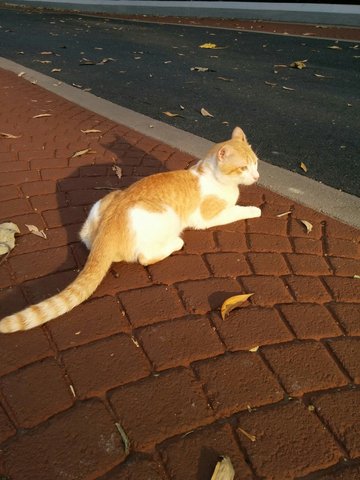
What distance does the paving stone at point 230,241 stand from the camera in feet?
10.6

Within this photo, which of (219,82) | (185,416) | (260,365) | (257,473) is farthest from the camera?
(219,82)

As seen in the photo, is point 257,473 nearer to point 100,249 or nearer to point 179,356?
point 179,356

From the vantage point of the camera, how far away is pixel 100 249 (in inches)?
104

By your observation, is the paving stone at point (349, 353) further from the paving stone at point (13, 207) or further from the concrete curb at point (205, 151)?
the paving stone at point (13, 207)

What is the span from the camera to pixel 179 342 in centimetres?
238

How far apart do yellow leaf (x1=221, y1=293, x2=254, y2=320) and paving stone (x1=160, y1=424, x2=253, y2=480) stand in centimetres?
77

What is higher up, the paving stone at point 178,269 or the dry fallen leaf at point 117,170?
the dry fallen leaf at point 117,170

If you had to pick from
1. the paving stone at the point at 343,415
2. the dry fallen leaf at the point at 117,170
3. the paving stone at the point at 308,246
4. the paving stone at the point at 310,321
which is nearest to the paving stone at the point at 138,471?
the paving stone at the point at 343,415

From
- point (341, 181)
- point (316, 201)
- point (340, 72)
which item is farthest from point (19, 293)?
point (340, 72)

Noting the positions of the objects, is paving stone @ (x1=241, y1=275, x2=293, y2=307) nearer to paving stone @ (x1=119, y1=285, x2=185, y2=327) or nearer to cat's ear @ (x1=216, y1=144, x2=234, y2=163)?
paving stone @ (x1=119, y1=285, x2=185, y2=327)

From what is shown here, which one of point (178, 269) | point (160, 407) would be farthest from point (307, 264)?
point (160, 407)

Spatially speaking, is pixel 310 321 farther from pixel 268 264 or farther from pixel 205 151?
pixel 205 151

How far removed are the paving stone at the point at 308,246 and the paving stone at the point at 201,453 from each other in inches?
67.2

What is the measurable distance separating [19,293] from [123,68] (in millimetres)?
7417
